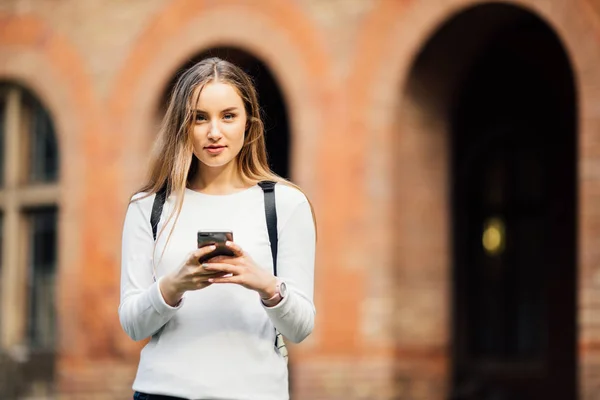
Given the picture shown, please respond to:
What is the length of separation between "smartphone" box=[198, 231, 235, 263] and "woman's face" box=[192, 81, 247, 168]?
0.36m

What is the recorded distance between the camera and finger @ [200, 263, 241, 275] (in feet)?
9.02

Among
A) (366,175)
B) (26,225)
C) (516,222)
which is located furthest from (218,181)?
(26,225)

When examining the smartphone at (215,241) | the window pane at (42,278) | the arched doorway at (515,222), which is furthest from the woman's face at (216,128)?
the window pane at (42,278)

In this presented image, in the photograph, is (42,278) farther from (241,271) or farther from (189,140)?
(241,271)

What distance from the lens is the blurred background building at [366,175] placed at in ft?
34.0

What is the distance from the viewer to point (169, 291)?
112 inches

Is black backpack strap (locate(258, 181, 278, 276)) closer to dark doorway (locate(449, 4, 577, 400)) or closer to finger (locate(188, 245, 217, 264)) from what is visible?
finger (locate(188, 245, 217, 264))

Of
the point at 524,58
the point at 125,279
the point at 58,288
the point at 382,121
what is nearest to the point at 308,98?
the point at 382,121

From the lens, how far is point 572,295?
39.9ft

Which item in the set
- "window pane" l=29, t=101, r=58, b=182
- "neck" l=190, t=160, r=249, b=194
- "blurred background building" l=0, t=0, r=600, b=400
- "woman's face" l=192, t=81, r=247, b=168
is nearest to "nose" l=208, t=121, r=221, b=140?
"woman's face" l=192, t=81, r=247, b=168

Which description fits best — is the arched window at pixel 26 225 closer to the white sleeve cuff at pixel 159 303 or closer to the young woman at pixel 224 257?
the young woman at pixel 224 257

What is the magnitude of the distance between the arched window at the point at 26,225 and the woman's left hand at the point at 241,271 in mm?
10661

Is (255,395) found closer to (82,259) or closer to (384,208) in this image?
(384,208)

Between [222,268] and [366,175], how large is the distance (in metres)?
7.79
